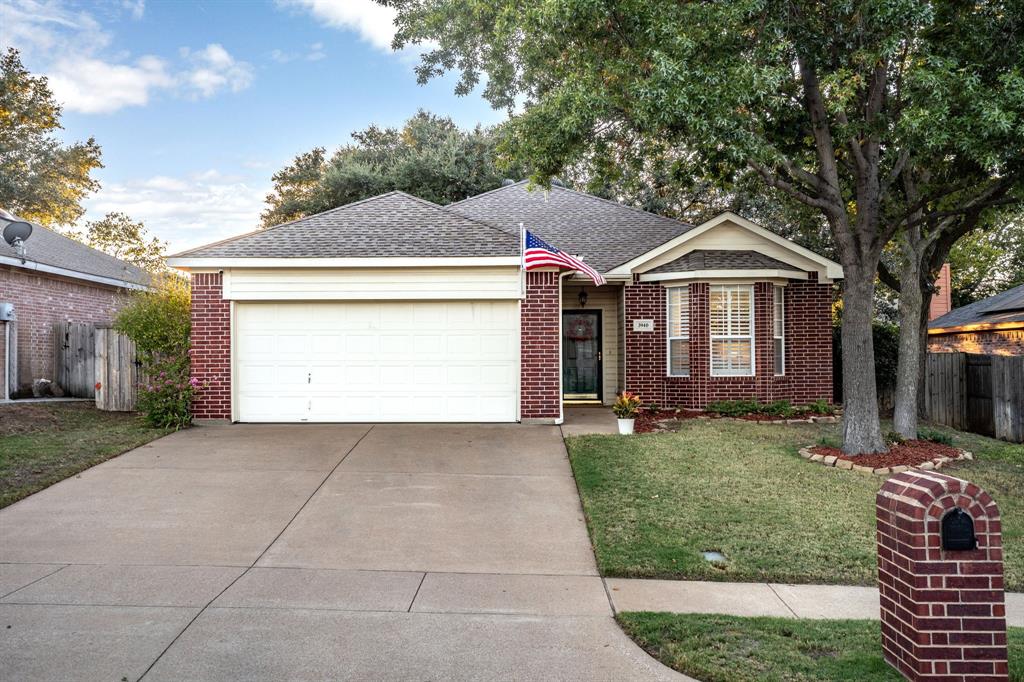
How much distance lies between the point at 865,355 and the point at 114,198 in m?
31.5

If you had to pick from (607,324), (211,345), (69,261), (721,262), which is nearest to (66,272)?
(69,261)

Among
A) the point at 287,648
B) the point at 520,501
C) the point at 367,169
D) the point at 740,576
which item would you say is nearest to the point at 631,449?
the point at 520,501

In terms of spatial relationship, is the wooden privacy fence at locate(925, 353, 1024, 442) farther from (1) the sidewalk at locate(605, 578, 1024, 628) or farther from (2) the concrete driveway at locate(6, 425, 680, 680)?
(2) the concrete driveway at locate(6, 425, 680, 680)

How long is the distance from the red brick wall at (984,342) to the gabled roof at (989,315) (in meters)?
0.32

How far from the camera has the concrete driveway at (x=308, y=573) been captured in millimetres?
3621

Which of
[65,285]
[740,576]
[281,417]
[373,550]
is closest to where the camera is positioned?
[740,576]

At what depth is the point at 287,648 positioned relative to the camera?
3738mm

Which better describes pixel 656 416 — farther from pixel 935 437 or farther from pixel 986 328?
pixel 986 328

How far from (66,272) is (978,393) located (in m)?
20.0

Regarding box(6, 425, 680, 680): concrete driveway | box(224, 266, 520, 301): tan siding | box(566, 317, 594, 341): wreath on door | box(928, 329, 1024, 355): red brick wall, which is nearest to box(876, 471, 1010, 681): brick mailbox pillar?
box(6, 425, 680, 680): concrete driveway

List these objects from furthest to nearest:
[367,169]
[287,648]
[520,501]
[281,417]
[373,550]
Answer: [367,169]
[281,417]
[520,501]
[373,550]
[287,648]

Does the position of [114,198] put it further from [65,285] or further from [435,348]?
[435,348]

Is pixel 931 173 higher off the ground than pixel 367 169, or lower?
lower

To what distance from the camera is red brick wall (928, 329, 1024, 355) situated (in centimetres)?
1498
